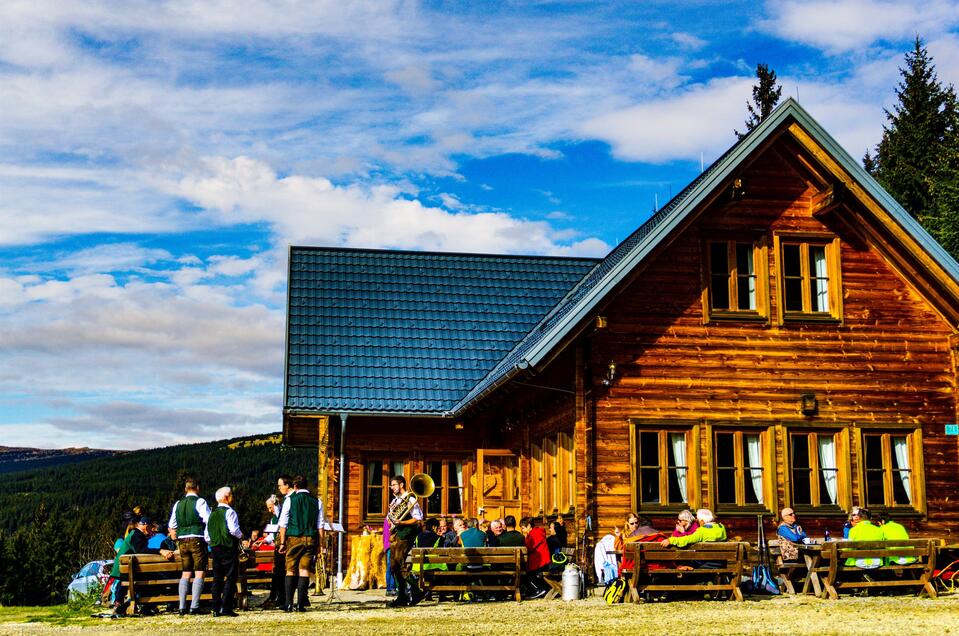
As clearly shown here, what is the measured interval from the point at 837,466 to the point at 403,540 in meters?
7.70

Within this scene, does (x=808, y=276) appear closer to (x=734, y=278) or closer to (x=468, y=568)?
(x=734, y=278)

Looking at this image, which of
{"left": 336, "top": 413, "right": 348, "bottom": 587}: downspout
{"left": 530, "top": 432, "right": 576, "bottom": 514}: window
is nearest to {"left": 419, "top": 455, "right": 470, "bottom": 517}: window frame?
{"left": 336, "top": 413, "right": 348, "bottom": 587}: downspout

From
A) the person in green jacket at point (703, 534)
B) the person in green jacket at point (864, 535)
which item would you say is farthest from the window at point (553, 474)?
the person in green jacket at point (864, 535)

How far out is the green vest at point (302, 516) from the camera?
1608 cm

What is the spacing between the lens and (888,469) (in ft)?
66.6

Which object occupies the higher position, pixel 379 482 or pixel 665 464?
pixel 665 464

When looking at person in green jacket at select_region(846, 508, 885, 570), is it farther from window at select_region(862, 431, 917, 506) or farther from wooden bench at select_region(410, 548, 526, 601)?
wooden bench at select_region(410, 548, 526, 601)

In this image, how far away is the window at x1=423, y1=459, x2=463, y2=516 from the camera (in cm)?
2545

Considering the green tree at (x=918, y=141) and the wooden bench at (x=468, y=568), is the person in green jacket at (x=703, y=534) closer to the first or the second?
the wooden bench at (x=468, y=568)

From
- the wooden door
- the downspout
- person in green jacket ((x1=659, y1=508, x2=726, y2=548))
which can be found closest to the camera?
person in green jacket ((x1=659, y1=508, x2=726, y2=548))

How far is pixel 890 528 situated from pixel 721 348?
4.50m

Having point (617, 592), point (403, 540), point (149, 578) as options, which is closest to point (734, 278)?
point (617, 592)

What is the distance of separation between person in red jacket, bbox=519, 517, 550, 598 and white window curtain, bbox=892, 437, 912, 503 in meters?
6.51

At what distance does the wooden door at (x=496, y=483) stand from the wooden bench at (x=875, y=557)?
730cm
